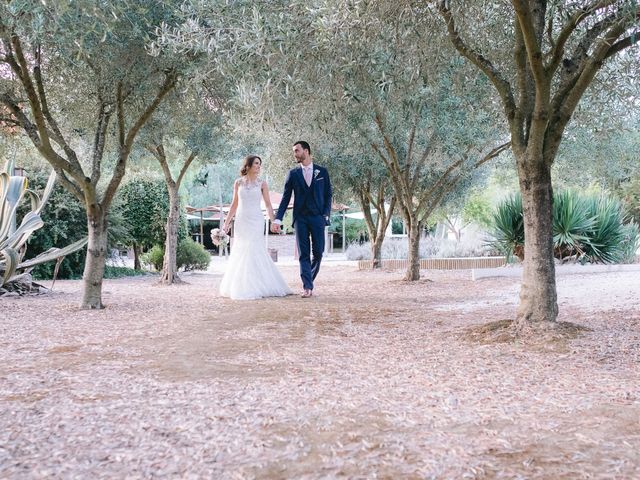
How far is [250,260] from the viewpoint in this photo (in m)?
8.57

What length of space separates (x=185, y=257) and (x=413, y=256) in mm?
7855

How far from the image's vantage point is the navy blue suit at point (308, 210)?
8.35m

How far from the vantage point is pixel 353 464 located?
2.17 metres

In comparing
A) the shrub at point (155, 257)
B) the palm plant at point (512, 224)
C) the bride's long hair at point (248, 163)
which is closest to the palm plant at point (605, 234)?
the palm plant at point (512, 224)

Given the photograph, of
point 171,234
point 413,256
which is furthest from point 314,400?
point 171,234

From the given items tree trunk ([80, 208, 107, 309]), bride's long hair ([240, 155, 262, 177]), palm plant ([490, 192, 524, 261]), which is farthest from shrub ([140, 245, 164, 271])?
tree trunk ([80, 208, 107, 309])

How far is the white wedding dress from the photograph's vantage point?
27.6 feet

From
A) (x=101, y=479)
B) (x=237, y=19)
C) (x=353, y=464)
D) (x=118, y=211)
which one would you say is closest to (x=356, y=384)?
(x=353, y=464)

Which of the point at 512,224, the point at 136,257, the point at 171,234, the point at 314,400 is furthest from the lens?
the point at 136,257

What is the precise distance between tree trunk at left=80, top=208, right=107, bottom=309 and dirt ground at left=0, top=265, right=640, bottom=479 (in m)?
1.14

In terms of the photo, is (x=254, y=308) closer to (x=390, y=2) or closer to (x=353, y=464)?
(x=390, y=2)

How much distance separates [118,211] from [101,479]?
13959 millimetres

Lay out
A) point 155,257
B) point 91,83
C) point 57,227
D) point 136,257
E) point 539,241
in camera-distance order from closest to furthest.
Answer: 1. point 539,241
2. point 91,83
3. point 57,227
4. point 136,257
5. point 155,257

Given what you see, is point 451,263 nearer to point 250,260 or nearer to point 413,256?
point 413,256
